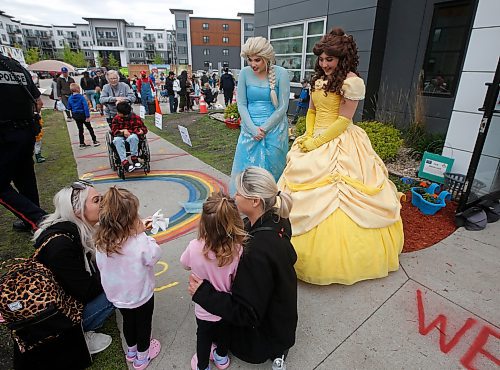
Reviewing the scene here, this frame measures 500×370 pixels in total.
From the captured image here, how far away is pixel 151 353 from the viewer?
2.04 m

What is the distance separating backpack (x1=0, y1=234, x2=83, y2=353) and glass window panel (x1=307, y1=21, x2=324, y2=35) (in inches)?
361

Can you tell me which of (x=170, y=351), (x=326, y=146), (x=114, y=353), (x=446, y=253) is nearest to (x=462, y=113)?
(x=446, y=253)

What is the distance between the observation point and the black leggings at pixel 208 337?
5.85 feet

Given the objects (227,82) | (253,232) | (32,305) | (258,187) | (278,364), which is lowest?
(278,364)

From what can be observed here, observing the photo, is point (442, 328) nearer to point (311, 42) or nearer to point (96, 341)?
point (96, 341)

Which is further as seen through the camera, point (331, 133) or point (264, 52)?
point (264, 52)

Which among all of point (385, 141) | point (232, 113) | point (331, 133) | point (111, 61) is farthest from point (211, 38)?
point (331, 133)

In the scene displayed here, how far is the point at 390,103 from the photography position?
736 cm

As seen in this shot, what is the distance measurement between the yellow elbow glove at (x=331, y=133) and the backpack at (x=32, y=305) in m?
2.34

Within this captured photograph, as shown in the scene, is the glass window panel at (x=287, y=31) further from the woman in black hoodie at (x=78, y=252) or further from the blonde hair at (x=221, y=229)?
the blonde hair at (x=221, y=229)

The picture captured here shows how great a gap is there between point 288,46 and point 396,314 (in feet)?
31.9

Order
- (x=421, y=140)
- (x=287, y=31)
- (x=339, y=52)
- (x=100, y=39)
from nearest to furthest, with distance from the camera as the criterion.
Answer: (x=339, y=52) < (x=421, y=140) < (x=287, y=31) < (x=100, y=39)

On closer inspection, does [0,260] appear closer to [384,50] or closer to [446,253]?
[446,253]

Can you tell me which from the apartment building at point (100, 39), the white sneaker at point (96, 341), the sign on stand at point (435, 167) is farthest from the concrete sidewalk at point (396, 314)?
the apartment building at point (100, 39)
